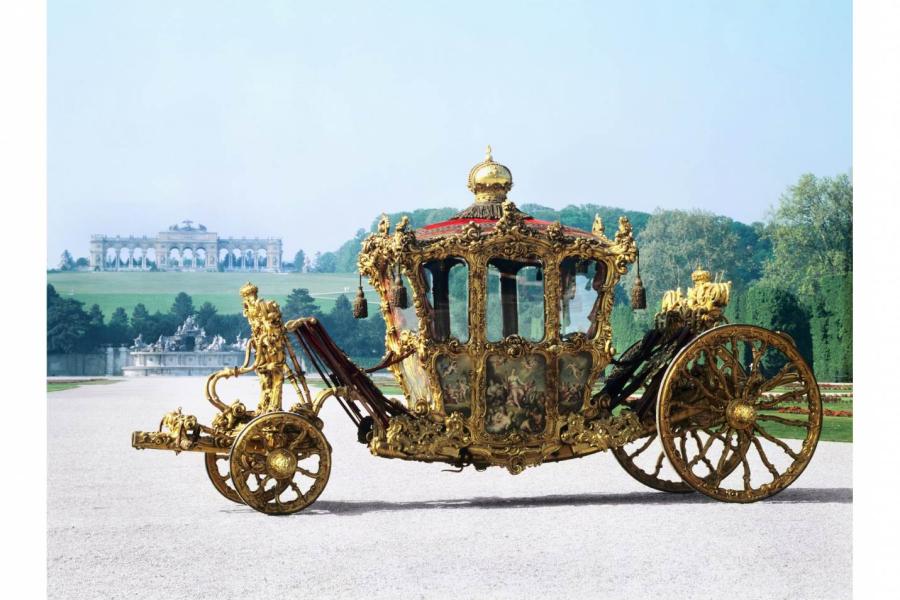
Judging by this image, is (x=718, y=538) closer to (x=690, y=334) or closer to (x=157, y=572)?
(x=690, y=334)

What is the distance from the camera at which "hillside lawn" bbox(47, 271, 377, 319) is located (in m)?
48.6

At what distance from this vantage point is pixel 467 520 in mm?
10062

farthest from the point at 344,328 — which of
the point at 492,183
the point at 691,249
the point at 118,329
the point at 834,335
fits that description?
the point at 492,183

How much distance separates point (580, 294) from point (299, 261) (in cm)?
4612

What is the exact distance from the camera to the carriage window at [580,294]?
10.6 m

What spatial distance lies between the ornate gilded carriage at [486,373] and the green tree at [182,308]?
36192mm

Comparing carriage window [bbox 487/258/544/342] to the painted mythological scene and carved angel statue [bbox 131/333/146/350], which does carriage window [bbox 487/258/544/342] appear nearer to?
the painted mythological scene

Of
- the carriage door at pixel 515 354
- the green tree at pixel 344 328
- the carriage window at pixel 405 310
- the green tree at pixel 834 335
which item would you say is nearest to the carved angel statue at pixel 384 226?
the carriage window at pixel 405 310

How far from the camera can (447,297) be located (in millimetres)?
10609

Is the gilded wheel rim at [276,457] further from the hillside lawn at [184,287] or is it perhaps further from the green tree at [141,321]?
the hillside lawn at [184,287]

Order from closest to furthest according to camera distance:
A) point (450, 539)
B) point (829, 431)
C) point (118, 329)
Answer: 1. point (450, 539)
2. point (829, 431)
3. point (118, 329)

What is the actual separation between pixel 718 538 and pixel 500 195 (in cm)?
351

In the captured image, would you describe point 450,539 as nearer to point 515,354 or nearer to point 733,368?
point 515,354

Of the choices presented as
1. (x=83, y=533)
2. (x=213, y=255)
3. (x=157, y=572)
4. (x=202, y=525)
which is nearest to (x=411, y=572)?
(x=157, y=572)
